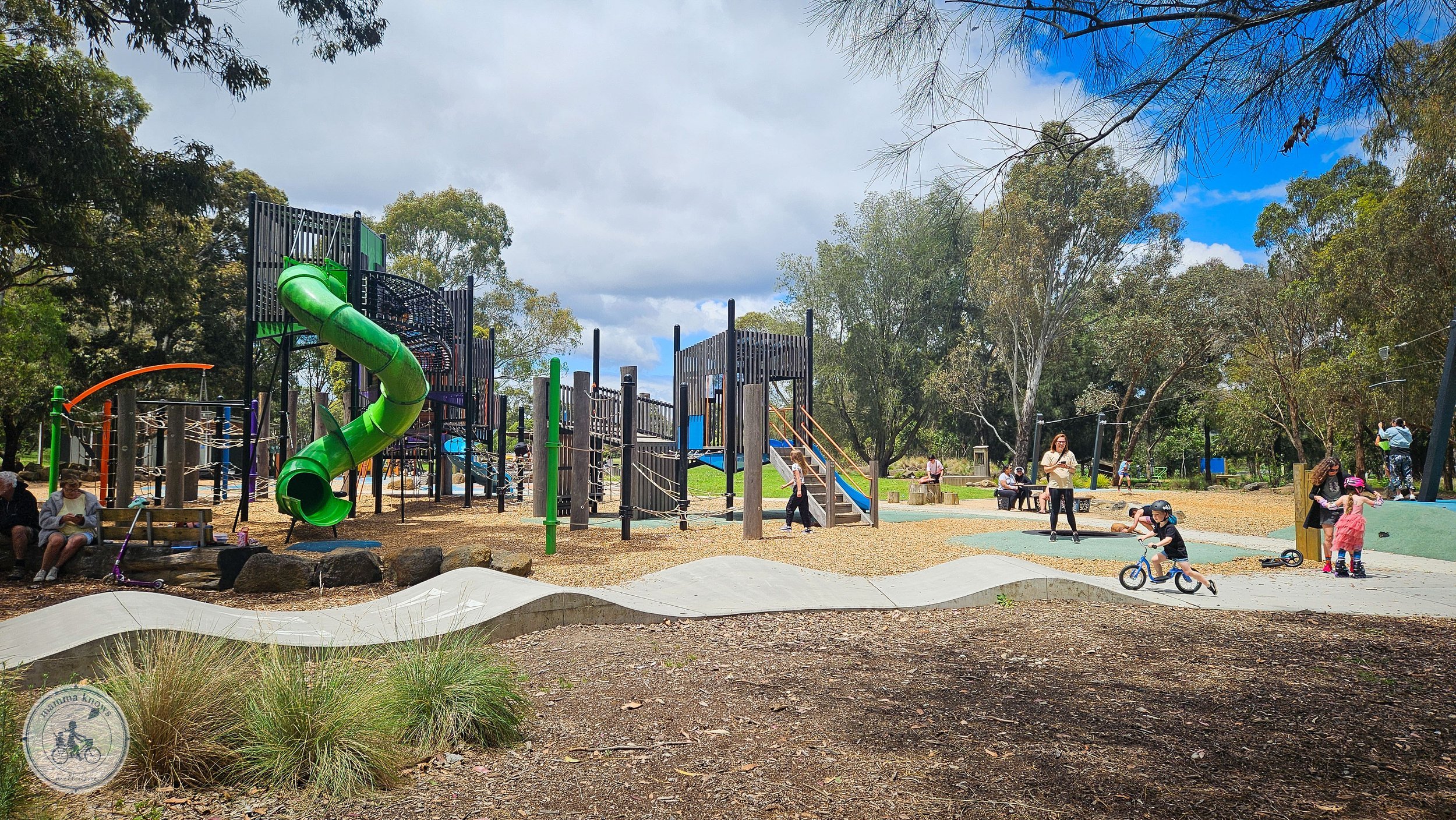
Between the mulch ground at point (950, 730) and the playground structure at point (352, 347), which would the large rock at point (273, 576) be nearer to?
the mulch ground at point (950, 730)

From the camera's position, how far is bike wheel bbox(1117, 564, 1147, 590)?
7.66 m

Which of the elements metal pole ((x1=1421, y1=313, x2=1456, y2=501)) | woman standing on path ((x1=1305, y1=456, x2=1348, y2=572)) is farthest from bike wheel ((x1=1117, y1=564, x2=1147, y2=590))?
metal pole ((x1=1421, y1=313, x2=1456, y2=501))

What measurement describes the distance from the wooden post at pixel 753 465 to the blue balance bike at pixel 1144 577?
5.04 meters

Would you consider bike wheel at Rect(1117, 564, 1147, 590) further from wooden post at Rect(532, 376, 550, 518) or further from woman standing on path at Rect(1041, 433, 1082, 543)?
wooden post at Rect(532, 376, 550, 518)

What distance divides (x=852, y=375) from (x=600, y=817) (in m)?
35.9

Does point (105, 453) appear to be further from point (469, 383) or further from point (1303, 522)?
point (1303, 522)

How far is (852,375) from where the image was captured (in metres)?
38.1

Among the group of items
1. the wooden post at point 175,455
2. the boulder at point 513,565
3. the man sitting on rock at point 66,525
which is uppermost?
the wooden post at point 175,455

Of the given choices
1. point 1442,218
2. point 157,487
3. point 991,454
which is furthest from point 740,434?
point 991,454

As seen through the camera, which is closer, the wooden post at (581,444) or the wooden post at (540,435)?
the wooden post at (581,444)

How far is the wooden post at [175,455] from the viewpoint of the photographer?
8977mm

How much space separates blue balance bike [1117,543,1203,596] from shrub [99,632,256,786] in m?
7.30

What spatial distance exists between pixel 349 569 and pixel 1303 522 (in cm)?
1091

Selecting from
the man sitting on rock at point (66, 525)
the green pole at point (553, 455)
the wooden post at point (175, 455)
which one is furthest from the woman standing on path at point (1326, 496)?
the man sitting on rock at point (66, 525)
